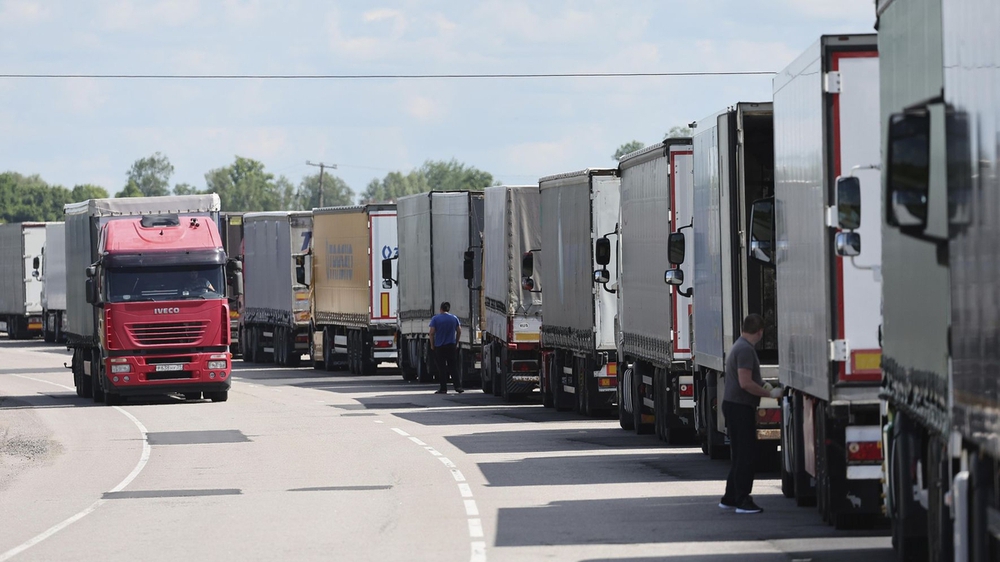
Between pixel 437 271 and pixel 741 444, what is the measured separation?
23.6m

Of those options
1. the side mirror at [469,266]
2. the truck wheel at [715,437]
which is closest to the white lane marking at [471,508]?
the truck wheel at [715,437]

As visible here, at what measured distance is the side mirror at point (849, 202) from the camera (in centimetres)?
1261

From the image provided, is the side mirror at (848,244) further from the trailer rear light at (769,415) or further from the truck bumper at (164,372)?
the truck bumper at (164,372)

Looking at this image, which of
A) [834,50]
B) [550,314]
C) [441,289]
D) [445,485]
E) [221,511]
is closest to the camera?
[834,50]

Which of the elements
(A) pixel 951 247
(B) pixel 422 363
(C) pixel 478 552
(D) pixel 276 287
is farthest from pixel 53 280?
(A) pixel 951 247

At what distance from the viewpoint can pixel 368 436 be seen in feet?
83.9

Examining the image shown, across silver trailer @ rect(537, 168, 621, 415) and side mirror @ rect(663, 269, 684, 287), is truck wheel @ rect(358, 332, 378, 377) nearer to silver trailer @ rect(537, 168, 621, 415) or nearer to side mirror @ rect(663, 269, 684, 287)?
silver trailer @ rect(537, 168, 621, 415)

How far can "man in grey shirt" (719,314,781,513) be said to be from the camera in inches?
602

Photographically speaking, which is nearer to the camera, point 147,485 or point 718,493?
point 718,493

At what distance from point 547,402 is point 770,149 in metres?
12.8

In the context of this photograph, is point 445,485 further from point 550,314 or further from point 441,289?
point 441,289

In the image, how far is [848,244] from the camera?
42.4 ft

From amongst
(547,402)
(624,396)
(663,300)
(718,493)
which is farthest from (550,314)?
(718,493)

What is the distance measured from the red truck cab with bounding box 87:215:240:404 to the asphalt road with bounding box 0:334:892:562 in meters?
1.95
